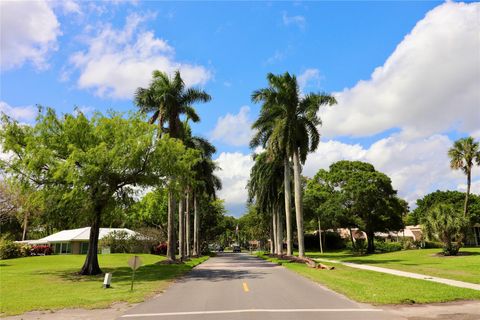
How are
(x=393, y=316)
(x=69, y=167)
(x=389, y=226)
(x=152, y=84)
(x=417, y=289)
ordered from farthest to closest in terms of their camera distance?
(x=389, y=226), (x=152, y=84), (x=69, y=167), (x=417, y=289), (x=393, y=316)

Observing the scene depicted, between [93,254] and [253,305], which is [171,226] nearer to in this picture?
[93,254]

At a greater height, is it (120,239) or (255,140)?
(255,140)

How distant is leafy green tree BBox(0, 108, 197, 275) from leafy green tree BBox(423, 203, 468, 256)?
24.0 meters

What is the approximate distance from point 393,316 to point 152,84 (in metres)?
26.5

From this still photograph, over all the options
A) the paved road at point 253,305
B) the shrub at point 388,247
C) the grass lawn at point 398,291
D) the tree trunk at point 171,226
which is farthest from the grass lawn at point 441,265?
the shrub at point 388,247

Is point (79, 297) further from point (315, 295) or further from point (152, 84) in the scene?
point (152, 84)

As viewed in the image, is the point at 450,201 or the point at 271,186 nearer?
the point at 271,186

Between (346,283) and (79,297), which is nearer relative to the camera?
(79,297)

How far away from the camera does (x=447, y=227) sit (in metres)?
33.8

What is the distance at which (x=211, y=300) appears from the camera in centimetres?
1216

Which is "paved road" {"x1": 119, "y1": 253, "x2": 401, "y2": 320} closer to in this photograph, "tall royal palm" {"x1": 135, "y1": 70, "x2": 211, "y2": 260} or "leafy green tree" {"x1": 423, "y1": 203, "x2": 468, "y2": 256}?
"tall royal palm" {"x1": 135, "y1": 70, "x2": 211, "y2": 260}

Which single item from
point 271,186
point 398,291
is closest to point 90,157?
point 398,291

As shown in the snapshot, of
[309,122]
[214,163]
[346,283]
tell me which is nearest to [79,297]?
[346,283]

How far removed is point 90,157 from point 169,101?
1176 cm
